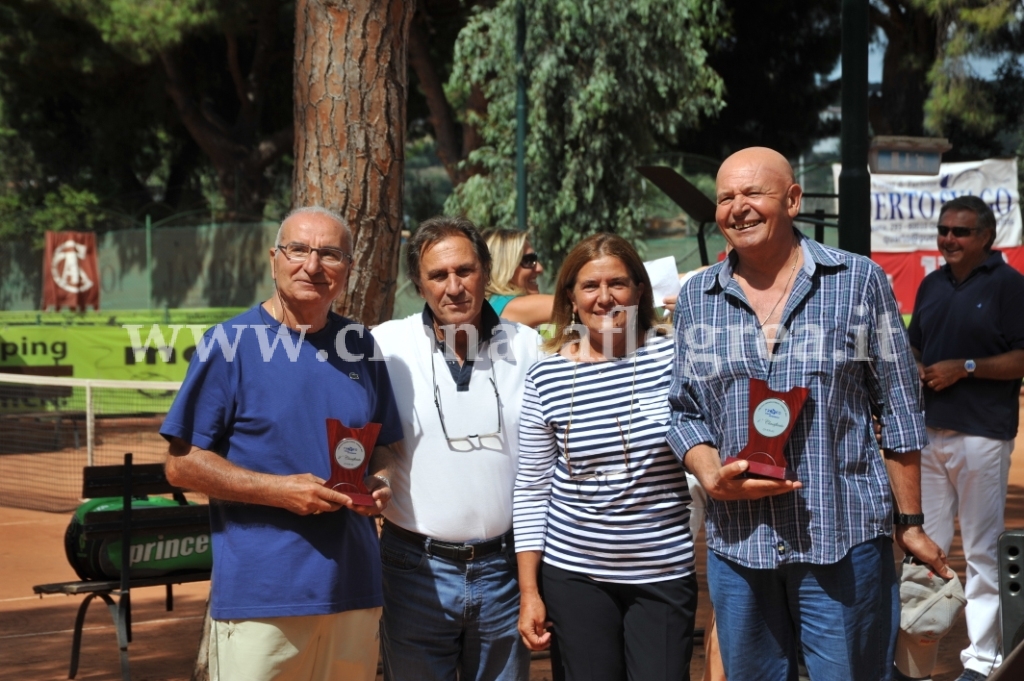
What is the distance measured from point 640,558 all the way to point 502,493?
47 cm

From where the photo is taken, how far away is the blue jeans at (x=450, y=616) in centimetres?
337

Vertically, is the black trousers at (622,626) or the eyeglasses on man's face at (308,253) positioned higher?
the eyeglasses on man's face at (308,253)

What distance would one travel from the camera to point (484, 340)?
3.54 m

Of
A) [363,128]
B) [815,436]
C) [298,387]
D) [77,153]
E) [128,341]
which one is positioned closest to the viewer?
[815,436]

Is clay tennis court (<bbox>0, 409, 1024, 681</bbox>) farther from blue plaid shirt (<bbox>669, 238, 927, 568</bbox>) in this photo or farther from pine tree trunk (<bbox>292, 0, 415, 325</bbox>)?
blue plaid shirt (<bbox>669, 238, 927, 568</bbox>)

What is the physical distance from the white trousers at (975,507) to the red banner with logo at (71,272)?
17.1 metres

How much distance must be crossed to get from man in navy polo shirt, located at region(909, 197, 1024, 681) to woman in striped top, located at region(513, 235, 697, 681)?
248 cm

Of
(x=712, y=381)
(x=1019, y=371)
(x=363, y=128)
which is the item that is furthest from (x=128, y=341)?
(x=712, y=381)

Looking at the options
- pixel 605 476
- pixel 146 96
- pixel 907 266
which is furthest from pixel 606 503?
pixel 146 96

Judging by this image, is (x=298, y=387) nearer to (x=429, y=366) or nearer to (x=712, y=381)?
(x=429, y=366)

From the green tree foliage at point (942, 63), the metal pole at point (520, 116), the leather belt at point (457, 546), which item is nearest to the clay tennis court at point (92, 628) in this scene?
the leather belt at point (457, 546)

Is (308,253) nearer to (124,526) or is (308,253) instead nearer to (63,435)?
(124,526)

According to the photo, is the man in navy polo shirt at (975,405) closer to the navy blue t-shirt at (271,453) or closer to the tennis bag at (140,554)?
the navy blue t-shirt at (271,453)

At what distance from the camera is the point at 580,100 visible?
16562 millimetres
